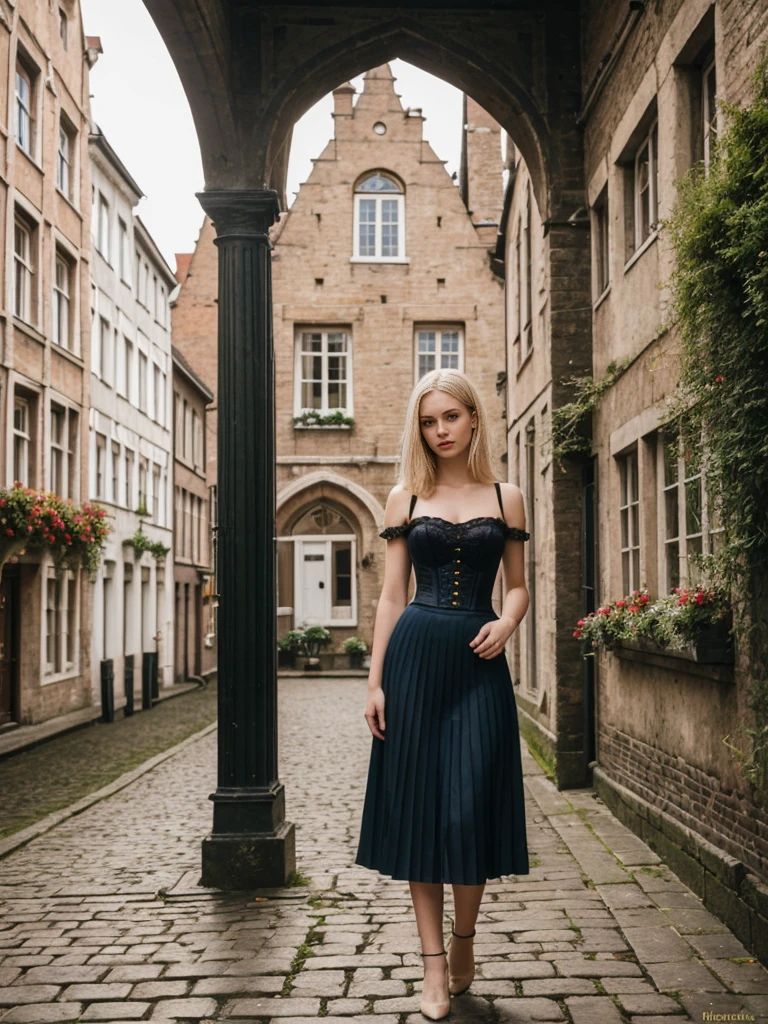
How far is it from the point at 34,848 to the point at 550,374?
18.4 feet

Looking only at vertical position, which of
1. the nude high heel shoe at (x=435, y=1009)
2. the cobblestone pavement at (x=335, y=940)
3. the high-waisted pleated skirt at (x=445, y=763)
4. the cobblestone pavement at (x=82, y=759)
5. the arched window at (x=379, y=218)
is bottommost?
the cobblestone pavement at (x=82, y=759)

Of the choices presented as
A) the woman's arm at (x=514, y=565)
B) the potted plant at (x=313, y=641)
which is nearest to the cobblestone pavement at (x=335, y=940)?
the woman's arm at (x=514, y=565)

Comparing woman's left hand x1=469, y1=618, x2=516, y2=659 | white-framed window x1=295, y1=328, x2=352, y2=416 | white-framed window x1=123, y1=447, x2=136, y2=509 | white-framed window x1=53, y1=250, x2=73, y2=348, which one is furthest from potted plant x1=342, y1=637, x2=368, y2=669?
woman's left hand x1=469, y1=618, x2=516, y2=659

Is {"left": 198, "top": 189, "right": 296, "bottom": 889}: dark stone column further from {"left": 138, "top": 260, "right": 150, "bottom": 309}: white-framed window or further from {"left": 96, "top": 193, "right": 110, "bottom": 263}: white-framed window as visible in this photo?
{"left": 138, "top": 260, "right": 150, "bottom": 309}: white-framed window

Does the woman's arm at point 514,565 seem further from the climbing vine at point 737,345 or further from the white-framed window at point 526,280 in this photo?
the white-framed window at point 526,280

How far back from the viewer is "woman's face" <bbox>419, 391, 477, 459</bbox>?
441 centimetres

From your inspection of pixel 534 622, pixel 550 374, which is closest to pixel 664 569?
pixel 550 374

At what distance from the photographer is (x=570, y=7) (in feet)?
29.0

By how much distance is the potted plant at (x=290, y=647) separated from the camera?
29.1 m

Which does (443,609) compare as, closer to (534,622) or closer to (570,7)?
(570,7)

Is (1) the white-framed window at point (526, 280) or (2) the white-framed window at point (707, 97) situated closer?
A: (2) the white-framed window at point (707, 97)

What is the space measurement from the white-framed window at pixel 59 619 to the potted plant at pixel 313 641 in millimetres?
8702

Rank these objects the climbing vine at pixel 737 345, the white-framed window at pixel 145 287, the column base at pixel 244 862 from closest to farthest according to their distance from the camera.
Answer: the climbing vine at pixel 737 345 < the column base at pixel 244 862 < the white-framed window at pixel 145 287

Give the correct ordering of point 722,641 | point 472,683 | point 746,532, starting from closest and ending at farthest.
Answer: point 472,683 → point 746,532 → point 722,641
